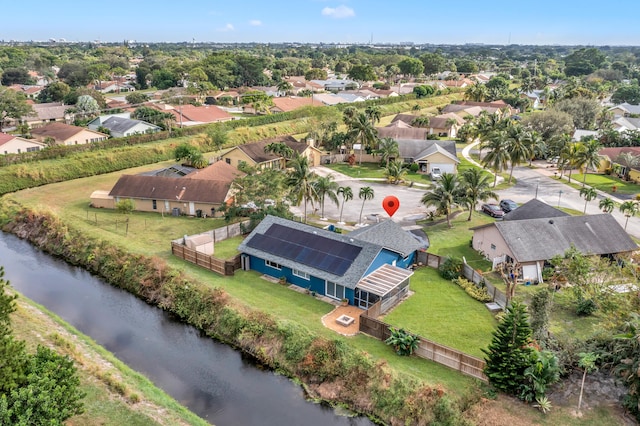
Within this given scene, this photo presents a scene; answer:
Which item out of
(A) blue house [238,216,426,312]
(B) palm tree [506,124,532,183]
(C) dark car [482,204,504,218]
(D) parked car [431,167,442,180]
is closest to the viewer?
(A) blue house [238,216,426,312]

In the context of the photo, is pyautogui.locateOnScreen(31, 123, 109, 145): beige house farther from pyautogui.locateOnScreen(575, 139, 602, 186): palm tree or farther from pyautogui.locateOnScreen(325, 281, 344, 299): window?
pyautogui.locateOnScreen(575, 139, 602, 186): palm tree

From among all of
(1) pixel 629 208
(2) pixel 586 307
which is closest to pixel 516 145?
(1) pixel 629 208

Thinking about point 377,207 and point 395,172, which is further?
point 395,172

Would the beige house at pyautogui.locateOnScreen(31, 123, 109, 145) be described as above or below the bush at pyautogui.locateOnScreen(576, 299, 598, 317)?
above

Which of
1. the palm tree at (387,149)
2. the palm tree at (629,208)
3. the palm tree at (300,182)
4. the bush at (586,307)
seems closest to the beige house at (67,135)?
the palm tree at (387,149)

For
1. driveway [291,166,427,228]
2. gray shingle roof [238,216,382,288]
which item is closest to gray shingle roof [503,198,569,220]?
driveway [291,166,427,228]

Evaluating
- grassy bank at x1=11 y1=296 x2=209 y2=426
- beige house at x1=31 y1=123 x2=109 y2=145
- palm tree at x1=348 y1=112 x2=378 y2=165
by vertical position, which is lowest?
grassy bank at x1=11 y1=296 x2=209 y2=426

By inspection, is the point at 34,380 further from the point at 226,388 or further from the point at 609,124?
the point at 609,124

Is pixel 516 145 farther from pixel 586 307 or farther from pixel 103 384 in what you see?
pixel 103 384
